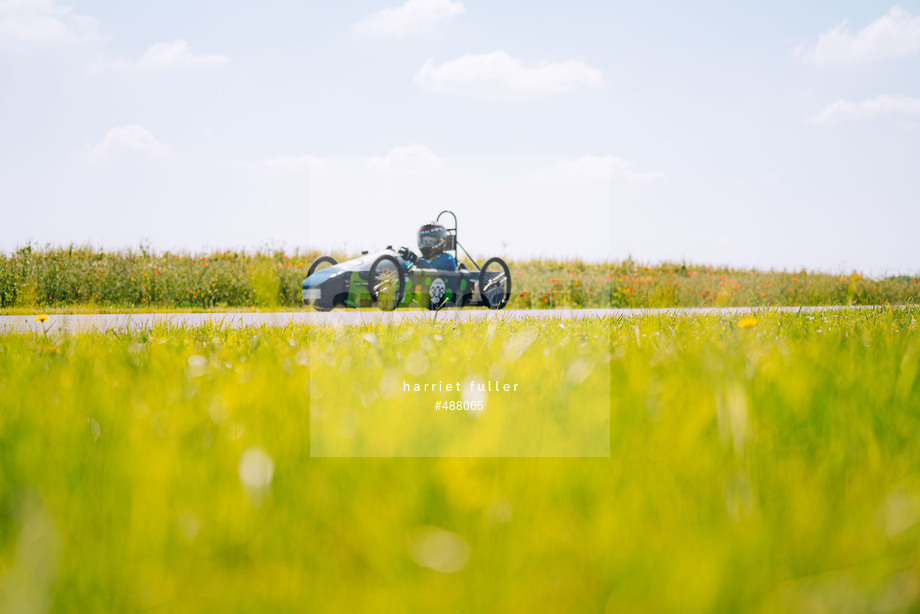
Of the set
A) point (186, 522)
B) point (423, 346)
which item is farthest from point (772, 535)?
point (423, 346)

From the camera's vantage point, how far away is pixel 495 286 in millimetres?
10133

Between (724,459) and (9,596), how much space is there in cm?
128

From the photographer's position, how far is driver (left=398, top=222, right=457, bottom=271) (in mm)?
8898

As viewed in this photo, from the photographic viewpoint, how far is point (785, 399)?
1790 millimetres

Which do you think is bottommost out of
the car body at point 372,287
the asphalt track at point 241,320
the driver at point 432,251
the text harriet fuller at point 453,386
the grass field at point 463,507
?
the grass field at point 463,507

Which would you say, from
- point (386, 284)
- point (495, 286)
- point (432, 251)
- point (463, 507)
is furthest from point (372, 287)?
point (463, 507)

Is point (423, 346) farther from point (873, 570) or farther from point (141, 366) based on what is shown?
point (873, 570)

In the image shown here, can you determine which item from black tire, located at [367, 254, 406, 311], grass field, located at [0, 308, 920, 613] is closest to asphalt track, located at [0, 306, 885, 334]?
black tire, located at [367, 254, 406, 311]

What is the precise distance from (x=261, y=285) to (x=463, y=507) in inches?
431

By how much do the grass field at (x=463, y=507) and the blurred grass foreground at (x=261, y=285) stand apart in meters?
8.00

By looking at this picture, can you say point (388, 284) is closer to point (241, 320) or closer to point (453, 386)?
point (241, 320)

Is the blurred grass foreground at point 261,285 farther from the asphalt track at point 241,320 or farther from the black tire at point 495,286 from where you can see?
the asphalt track at point 241,320

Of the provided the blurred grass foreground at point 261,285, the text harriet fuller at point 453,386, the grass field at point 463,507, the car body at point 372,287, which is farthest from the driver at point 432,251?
the grass field at point 463,507

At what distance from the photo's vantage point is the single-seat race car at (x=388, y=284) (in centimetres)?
850
